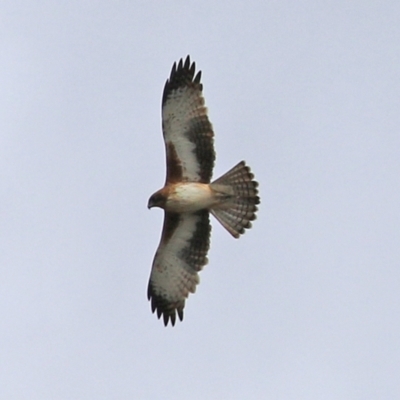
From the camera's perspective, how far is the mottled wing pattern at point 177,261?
59.4 ft

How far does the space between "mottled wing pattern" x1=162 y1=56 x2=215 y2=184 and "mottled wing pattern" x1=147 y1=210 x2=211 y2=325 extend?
2.06 ft

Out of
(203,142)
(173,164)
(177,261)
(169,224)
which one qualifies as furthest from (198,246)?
(203,142)

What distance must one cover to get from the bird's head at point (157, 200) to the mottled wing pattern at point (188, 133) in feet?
0.77

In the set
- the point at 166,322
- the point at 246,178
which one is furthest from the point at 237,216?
the point at 166,322

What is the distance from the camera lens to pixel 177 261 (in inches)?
725

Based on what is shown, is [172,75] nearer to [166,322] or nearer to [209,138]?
[209,138]

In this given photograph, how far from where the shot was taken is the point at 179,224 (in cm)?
1811

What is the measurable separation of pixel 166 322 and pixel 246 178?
2.45m

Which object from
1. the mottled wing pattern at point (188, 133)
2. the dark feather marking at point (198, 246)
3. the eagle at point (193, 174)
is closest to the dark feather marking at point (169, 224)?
the eagle at point (193, 174)

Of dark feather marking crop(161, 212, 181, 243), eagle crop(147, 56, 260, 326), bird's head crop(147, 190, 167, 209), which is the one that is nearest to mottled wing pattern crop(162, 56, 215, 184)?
eagle crop(147, 56, 260, 326)

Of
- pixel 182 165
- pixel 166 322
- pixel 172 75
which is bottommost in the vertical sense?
pixel 166 322

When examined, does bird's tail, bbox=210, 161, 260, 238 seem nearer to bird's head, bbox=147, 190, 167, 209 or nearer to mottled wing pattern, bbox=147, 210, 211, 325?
mottled wing pattern, bbox=147, 210, 211, 325

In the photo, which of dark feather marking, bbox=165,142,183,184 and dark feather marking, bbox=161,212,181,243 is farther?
dark feather marking, bbox=161,212,181,243

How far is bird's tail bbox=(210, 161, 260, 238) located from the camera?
58.0ft
